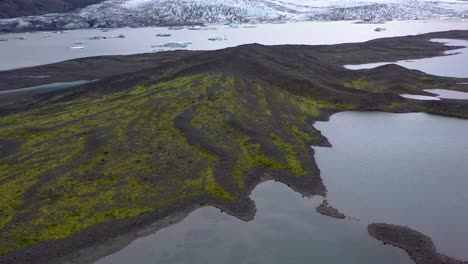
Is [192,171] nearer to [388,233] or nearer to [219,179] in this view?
[219,179]

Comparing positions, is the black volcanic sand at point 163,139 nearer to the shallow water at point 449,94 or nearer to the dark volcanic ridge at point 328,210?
the shallow water at point 449,94

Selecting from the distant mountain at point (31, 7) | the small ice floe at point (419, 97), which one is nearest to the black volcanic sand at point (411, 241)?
the small ice floe at point (419, 97)

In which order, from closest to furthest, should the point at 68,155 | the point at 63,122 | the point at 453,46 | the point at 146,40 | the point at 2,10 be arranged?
the point at 68,155
the point at 63,122
the point at 453,46
the point at 146,40
the point at 2,10

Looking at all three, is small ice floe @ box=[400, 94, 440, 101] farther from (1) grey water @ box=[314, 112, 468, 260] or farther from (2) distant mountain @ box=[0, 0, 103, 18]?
(2) distant mountain @ box=[0, 0, 103, 18]

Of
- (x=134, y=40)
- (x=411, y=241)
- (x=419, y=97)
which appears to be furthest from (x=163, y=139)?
(x=134, y=40)

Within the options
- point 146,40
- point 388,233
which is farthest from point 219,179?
point 146,40

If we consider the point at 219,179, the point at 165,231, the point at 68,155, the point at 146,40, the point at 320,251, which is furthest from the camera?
the point at 146,40
